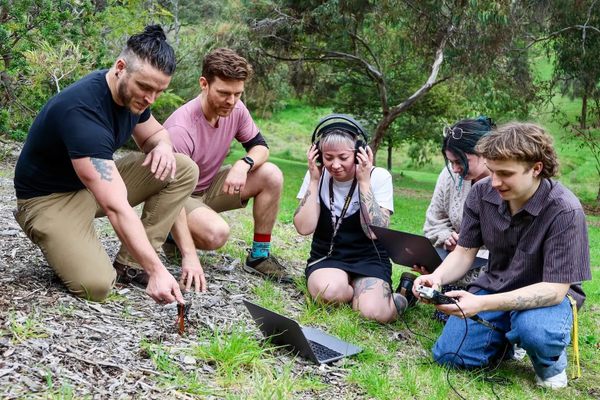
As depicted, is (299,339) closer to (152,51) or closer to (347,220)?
(347,220)

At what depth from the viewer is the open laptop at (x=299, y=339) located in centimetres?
363

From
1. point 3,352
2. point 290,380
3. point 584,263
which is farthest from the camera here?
point 584,263

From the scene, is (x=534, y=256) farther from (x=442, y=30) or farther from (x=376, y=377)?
(x=442, y=30)

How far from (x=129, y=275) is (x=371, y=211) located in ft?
5.44

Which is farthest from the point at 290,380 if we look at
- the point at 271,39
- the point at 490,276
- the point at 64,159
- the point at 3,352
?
the point at 271,39

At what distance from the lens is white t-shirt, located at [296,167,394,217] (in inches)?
193

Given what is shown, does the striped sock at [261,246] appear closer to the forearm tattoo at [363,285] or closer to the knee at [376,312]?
the forearm tattoo at [363,285]

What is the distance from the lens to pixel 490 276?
13.9 ft

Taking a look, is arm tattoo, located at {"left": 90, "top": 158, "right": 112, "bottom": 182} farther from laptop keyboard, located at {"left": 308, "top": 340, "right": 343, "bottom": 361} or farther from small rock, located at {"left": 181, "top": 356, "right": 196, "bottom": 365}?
laptop keyboard, located at {"left": 308, "top": 340, "right": 343, "bottom": 361}

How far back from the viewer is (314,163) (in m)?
4.85

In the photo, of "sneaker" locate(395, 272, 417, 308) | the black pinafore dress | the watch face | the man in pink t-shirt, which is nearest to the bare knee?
the man in pink t-shirt

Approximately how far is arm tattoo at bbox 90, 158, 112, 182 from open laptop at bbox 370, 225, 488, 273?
186cm

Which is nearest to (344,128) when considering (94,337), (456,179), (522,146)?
(456,179)

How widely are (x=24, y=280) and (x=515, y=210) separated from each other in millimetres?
2872
